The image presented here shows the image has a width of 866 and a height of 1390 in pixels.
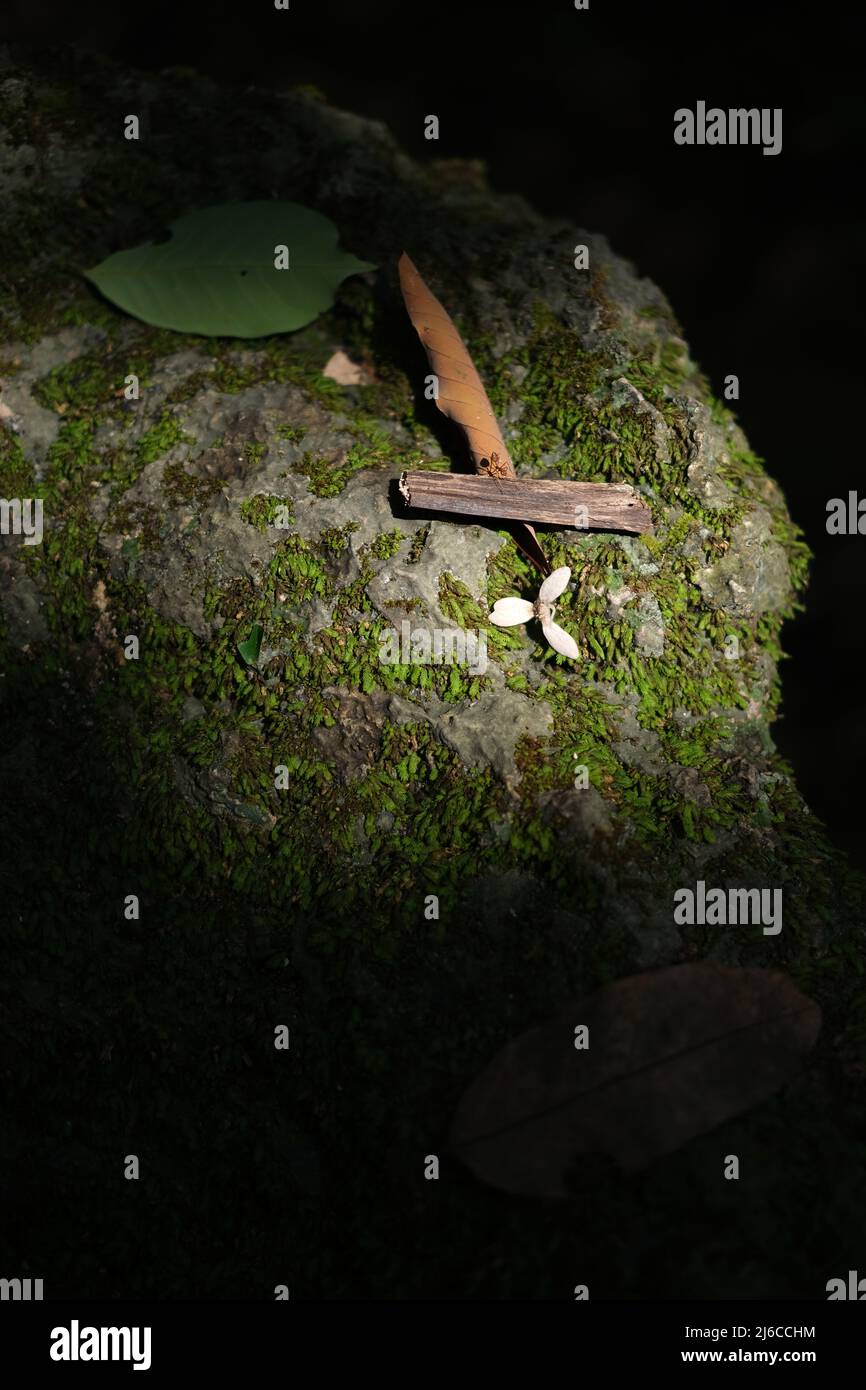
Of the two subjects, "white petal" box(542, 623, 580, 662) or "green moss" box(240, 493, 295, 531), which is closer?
"white petal" box(542, 623, 580, 662)

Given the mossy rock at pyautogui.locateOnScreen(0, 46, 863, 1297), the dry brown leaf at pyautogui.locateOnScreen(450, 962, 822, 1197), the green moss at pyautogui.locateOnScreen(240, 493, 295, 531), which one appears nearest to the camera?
the dry brown leaf at pyautogui.locateOnScreen(450, 962, 822, 1197)

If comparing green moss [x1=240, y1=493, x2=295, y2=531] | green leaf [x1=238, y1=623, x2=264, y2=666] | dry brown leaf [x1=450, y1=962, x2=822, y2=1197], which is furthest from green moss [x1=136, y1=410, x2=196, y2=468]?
dry brown leaf [x1=450, y1=962, x2=822, y2=1197]

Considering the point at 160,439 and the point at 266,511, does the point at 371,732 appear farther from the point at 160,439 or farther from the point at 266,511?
the point at 160,439

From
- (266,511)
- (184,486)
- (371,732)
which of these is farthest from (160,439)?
(371,732)

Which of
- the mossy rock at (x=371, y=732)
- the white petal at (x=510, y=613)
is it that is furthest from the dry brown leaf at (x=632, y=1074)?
the white petal at (x=510, y=613)

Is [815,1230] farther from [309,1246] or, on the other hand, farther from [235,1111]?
[235,1111]

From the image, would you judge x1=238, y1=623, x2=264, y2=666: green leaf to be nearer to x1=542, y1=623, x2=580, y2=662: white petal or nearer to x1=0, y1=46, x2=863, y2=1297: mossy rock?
x1=0, y1=46, x2=863, y2=1297: mossy rock

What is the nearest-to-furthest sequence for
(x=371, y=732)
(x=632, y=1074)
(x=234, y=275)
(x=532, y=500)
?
1. (x=632, y=1074)
2. (x=371, y=732)
3. (x=532, y=500)
4. (x=234, y=275)
